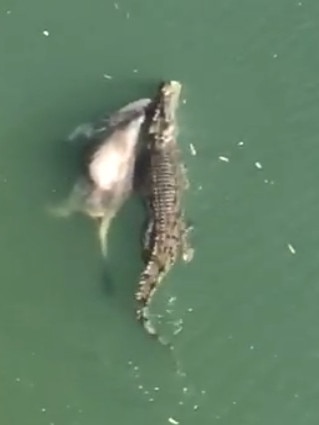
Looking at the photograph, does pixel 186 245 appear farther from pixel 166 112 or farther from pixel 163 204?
pixel 166 112

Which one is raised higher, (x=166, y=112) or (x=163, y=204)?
(x=166, y=112)

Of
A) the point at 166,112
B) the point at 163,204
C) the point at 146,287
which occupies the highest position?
the point at 166,112

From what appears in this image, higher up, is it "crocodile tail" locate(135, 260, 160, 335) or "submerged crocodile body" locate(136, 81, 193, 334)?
"submerged crocodile body" locate(136, 81, 193, 334)

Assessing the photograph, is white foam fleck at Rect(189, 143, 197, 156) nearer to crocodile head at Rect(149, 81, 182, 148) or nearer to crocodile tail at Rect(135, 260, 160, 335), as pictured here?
crocodile head at Rect(149, 81, 182, 148)

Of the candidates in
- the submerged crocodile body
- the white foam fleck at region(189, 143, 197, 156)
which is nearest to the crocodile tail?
the submerged crocodile body

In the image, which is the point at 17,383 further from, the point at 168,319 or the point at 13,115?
the point at 13,115

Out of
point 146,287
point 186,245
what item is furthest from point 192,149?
point 146,287

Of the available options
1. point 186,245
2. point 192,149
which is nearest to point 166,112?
point 192,149

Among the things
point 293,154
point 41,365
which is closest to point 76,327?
point 41,365
